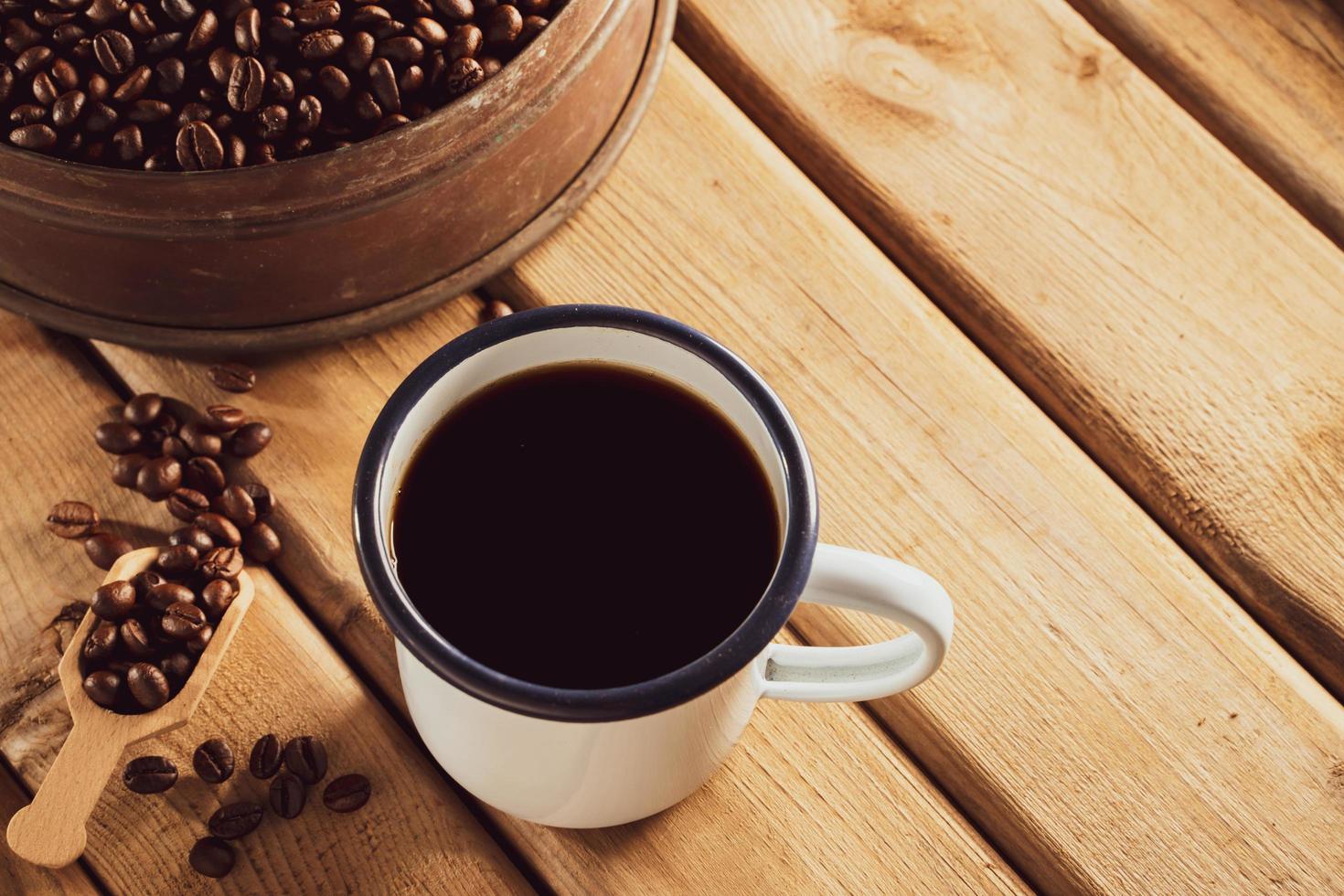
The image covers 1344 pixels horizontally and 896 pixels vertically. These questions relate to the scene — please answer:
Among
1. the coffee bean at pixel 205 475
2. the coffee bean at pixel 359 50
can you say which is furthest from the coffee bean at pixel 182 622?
the coffee bean at pixel 359 50

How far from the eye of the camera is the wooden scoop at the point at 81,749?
2.89ft

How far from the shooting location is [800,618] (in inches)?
39.2

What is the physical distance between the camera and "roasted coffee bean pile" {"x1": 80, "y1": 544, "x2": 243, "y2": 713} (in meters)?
0.91

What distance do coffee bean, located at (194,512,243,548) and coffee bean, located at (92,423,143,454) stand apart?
0.09m

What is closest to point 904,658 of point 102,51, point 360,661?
point 360,661

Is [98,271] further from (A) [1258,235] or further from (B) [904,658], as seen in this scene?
(A) [1258,235]

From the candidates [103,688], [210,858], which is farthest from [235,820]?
[103,688]

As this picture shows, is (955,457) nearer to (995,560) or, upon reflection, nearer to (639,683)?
(995,560)

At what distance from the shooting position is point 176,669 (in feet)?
3.08

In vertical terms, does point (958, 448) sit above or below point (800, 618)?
above

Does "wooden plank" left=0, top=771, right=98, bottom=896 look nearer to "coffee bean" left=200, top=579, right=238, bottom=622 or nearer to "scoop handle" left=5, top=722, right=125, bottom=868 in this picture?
"scoop handle" left=5, top=722, right=125, bottom=868

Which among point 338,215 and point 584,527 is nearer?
point 584,527

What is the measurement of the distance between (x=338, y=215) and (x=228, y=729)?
0.40m

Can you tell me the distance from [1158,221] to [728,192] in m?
0.40
